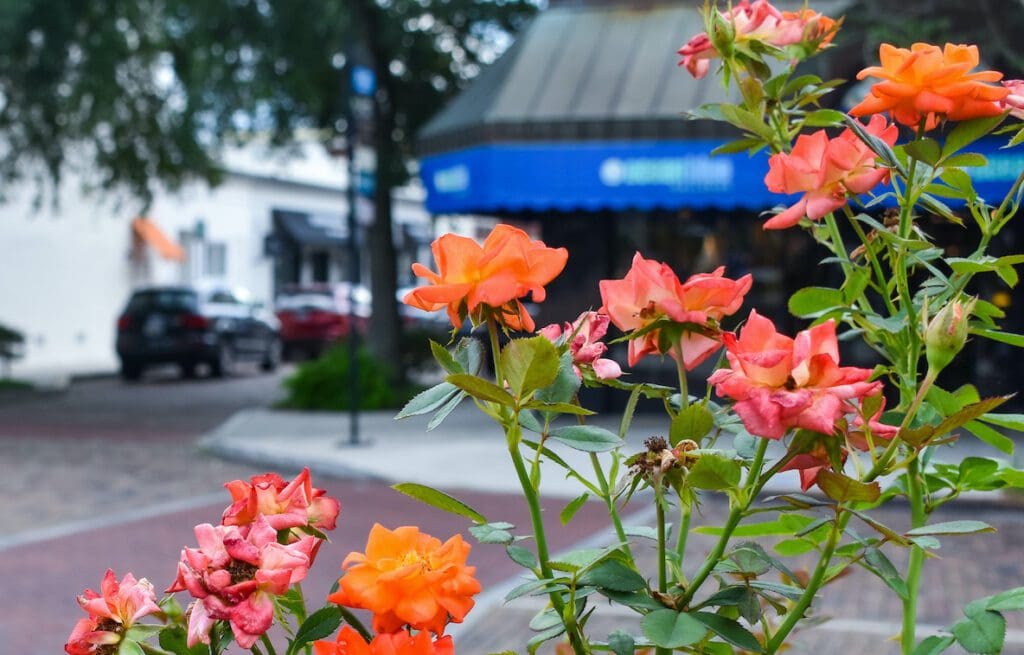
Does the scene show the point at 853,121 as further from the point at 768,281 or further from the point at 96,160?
the point at 96,160

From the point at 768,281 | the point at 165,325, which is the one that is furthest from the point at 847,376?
the point at 165,325

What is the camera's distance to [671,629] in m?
1.39

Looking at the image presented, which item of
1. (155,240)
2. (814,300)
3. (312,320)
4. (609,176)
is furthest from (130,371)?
(814,300)

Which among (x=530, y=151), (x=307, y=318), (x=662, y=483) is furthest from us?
(x=307, y=318)

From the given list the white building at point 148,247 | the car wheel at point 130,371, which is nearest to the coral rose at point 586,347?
the white building at point 148,247

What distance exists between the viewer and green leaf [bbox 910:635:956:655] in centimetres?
154

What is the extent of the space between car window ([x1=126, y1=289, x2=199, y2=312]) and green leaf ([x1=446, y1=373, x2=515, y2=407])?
23.0m

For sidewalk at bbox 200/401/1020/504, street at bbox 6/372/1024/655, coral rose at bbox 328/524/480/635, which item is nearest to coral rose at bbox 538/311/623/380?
coral rose at bbox 328/524/480/635

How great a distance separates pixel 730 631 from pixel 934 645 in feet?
1.00

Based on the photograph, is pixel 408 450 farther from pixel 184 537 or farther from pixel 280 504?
pixel 280 504

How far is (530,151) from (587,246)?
2206 mm

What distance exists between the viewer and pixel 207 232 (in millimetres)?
35250

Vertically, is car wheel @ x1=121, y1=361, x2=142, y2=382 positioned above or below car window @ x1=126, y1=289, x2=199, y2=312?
below

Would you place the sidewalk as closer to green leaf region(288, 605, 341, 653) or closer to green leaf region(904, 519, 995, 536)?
green leaf region(904, 519, 995, 536)
